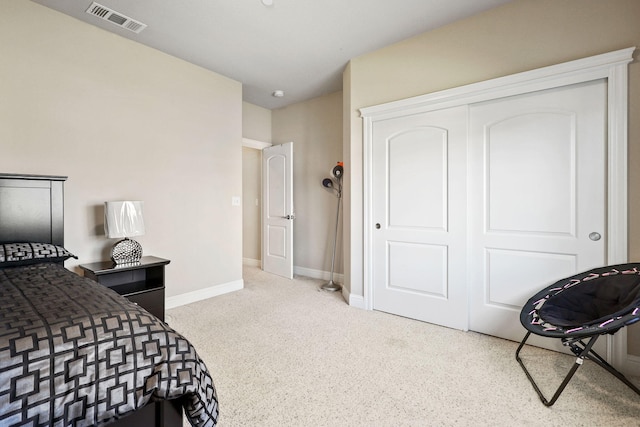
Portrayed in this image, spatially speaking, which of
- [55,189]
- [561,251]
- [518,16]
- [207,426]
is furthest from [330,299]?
[518,16]

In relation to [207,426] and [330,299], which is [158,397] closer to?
[207,426]

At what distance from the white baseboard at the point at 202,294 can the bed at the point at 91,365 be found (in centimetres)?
193

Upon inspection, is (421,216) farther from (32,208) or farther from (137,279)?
(32,208)

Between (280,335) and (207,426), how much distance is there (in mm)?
1483

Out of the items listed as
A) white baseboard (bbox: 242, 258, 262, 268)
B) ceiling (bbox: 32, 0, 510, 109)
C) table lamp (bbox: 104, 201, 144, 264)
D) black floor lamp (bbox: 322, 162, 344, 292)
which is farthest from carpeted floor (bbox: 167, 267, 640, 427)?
ceiling (bbox: 32, 0, 510, 109)

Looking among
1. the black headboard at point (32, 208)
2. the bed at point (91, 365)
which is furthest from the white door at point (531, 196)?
the black headboard at point (32, 208)

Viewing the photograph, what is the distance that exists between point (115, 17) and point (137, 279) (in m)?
2.27

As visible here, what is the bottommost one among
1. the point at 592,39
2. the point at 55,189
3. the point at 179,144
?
the point at 55,189

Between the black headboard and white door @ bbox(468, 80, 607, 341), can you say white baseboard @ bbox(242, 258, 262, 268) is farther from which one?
white door @ bbox(468, 80, 607, 341)

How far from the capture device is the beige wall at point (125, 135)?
2.35m

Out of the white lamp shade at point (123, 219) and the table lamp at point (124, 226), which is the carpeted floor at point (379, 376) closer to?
the table lamp at point (124, 226)

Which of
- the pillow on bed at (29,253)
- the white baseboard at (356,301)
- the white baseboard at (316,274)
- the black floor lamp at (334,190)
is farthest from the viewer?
the white baseboard at (316,274)

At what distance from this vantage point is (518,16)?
233 centimetres

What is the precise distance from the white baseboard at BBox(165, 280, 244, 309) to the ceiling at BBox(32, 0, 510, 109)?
8.40ft
